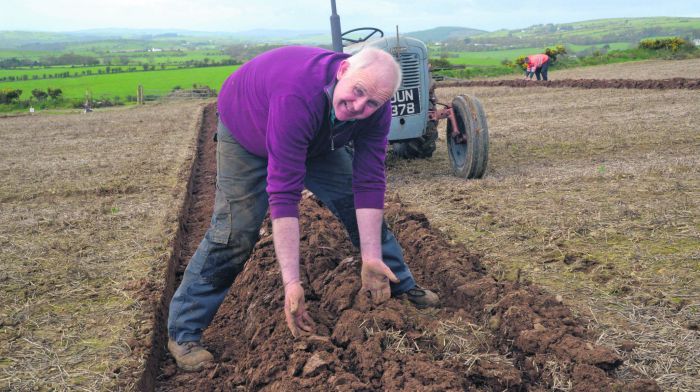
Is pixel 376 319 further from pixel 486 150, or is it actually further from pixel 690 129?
pixel 690 129

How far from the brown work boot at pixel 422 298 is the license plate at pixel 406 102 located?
4.84 metres

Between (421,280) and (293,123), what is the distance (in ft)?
7.09

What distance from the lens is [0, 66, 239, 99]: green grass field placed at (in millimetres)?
35875

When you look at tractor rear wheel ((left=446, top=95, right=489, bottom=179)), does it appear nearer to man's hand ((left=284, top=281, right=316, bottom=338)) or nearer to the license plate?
the license plate

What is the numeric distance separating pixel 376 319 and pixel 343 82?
130 cm

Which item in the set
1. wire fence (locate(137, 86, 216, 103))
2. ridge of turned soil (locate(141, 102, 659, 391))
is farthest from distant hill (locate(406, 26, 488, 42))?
ridge of turned soil (locate(141, 102, 659, 391))

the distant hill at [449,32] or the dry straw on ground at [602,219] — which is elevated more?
the distant hill at [449,32]

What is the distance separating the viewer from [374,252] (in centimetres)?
349

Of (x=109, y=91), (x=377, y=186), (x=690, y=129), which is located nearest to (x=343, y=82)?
(x=377, y=186)

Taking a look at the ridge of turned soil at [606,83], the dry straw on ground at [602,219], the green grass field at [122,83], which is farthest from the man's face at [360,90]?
the green grass field at [122,83]

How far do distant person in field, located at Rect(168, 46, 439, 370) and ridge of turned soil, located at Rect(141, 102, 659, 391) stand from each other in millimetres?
172

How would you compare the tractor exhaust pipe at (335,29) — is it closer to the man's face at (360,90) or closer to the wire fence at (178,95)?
the man's face at (360,90)

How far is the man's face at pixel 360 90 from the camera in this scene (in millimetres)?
2832

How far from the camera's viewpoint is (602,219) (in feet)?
19.6
